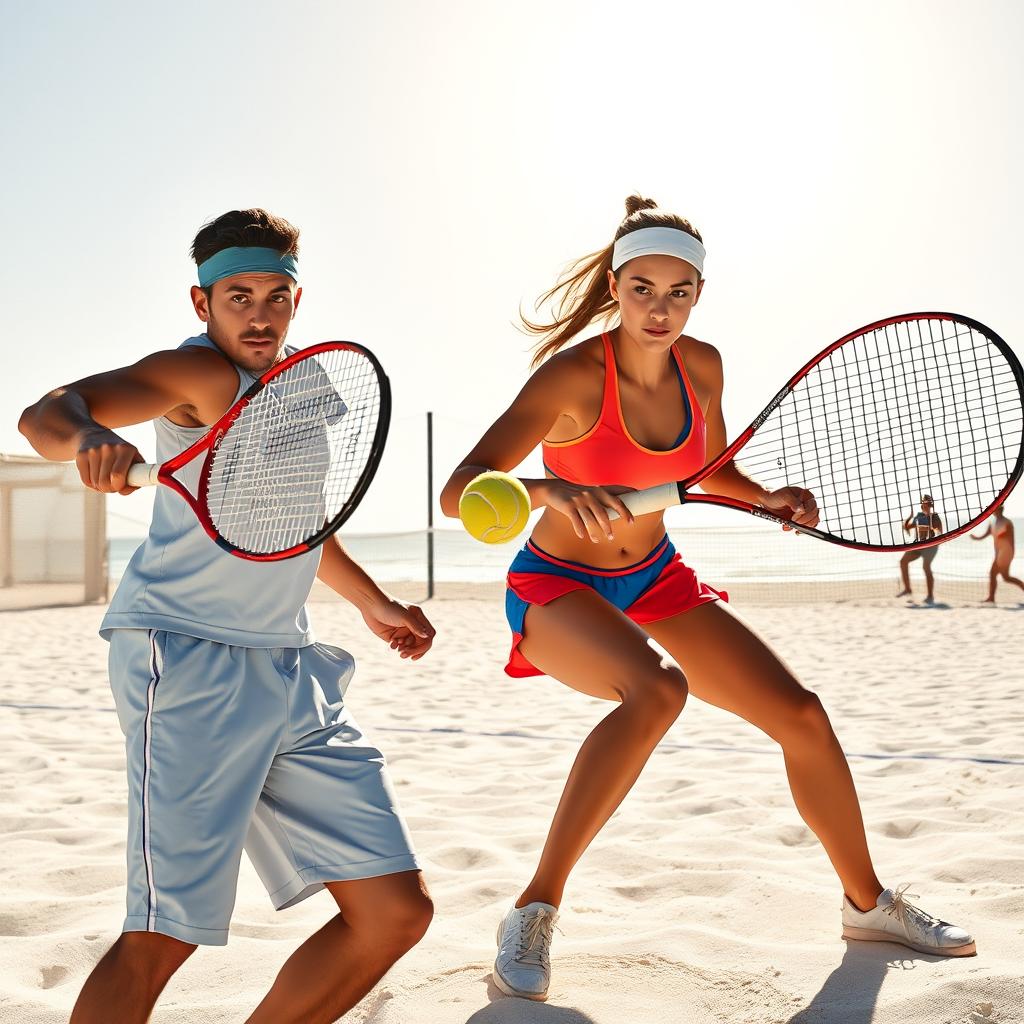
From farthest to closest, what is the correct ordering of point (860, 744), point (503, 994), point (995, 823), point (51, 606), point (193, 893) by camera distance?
point (51, 606)
point (860, 744)
point (995, 823)
point (503, 994)
point (193, 893)

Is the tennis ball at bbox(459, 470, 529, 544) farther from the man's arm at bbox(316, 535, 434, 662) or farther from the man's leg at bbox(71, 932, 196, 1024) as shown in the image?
the man's leg at bbox(71, 932, 196, 1024)

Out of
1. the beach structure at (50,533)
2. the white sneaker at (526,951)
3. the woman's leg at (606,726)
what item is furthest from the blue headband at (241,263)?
the beach structure at (50,533)

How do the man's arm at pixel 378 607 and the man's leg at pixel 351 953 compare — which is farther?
the man's arm at pixel 378 607

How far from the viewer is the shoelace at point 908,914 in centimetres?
261

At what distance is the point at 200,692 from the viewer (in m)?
1.98

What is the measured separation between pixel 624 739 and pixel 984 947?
99 centimetres

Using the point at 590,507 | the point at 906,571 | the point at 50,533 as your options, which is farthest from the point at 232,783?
the point at 50,533

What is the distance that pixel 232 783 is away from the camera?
1965 mm

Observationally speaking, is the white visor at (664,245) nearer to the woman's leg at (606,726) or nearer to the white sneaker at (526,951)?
the woman's leg at (606,726)

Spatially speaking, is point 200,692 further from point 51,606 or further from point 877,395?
point 51,606

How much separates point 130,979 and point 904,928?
1.76 m

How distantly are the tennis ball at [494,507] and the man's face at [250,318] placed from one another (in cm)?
49

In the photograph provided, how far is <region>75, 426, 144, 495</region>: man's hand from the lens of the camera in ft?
5.74

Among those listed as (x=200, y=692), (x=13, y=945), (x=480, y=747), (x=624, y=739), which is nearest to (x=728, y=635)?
(x=624, y=739)
